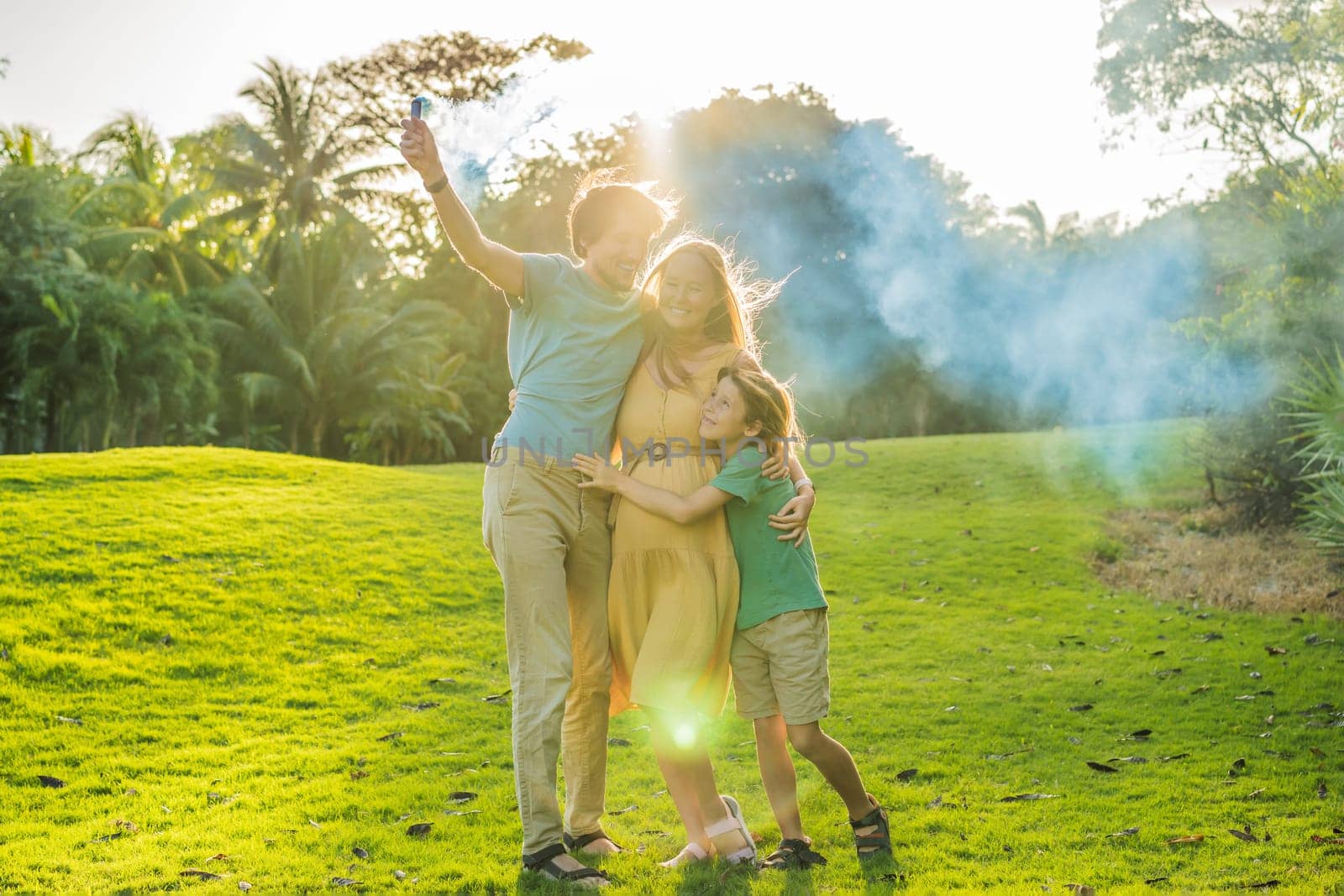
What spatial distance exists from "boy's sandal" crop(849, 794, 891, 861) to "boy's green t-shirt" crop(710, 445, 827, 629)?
0.87 m

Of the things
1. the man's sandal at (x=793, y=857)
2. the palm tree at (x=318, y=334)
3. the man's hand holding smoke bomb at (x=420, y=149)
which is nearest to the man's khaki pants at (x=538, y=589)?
the man's sandal at (x=793, y=857)

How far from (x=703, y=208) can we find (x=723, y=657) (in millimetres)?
23457

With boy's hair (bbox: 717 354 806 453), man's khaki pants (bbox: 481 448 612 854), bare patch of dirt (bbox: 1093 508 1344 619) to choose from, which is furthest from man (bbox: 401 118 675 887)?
bare patch of dirt (bbox: 1093 508 1344 619)

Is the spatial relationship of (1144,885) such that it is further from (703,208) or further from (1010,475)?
(703,208)

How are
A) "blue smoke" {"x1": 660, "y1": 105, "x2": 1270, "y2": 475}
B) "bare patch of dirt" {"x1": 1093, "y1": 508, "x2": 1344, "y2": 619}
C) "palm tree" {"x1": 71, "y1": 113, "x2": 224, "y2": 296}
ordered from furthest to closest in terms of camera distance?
"blue smoke" {"x1": 660, "y1": 105, "x2": 1270, "y2": 475} < "palm tree" {"x1": 71, "y1": 113, "x2": 224, "y2": 296} < "bare patch of dirt" {"x1": 1093, "y1": 508, "x2": 1344, "y2": 619}

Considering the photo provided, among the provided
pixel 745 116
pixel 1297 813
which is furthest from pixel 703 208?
pixel 1297 813

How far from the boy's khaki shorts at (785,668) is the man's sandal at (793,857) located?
51 cm

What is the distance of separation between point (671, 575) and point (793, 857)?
1.16 metres

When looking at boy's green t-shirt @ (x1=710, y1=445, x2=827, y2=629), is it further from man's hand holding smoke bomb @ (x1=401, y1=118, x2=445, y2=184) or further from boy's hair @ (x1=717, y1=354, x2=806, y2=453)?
man's hand holding smoke bomb @ (x1=401, y1=118, x2=445, y2=184)

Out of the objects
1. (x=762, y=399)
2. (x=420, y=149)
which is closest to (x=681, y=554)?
(x=762, y=399)

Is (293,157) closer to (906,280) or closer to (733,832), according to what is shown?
(906,280)

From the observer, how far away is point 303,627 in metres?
9.09

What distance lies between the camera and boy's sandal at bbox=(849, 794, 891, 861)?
14.0 feet

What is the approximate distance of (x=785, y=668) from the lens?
3.99m
